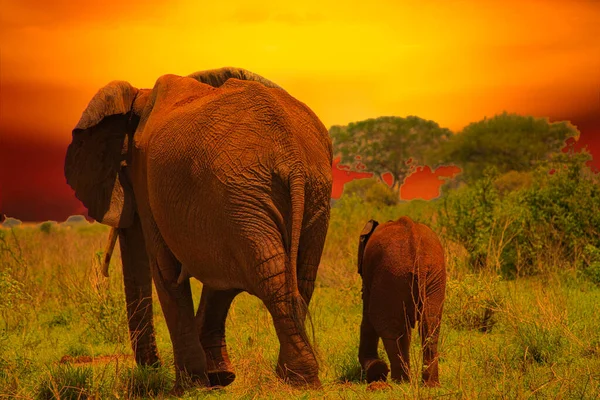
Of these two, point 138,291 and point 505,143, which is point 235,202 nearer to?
point 138,291

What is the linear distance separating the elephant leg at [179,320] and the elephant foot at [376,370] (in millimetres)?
1260

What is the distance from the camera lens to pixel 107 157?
6.91 metres

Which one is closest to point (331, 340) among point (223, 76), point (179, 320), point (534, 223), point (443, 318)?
point (443, 318)

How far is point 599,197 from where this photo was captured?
43.4 ft

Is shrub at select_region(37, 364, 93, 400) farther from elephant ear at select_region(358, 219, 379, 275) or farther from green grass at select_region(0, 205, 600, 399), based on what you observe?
elephant ear at select_region(358, 219, 379, 275)

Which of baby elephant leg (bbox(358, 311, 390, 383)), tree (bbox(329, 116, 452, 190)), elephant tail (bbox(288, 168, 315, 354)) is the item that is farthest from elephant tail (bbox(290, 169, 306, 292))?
tree (bbox(329, 116, 452, 190))

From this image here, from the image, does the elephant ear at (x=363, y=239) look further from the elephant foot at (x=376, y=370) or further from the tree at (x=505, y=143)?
the tree at (x=505, y=143)

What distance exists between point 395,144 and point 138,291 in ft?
122

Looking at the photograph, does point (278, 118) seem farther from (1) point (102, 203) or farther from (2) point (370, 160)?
(2) point (370, 160)

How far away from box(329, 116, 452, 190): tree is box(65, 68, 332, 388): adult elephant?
37488mm

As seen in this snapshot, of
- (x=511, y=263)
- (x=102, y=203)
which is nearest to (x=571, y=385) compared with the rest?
(x=102, y=203)

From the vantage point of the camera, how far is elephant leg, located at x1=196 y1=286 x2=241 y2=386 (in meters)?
6.58

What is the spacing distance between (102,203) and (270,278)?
7.70 feet

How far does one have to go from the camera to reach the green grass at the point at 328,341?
5.67m
